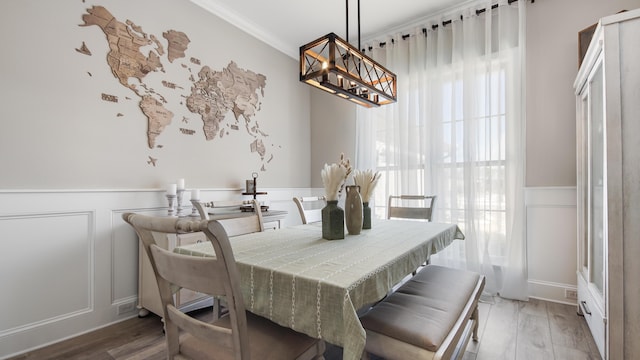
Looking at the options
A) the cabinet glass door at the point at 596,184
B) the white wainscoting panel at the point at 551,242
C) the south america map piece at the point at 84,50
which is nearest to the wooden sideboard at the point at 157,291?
the south america map piece at the point at 84,50

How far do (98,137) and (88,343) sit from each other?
136cm

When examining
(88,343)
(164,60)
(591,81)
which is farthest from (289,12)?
(88,343)

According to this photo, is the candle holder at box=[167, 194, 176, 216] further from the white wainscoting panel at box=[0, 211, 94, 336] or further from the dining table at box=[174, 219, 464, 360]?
the dining table at box=[174, 219, 464, 360]

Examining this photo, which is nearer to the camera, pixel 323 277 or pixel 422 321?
pixel 323 277

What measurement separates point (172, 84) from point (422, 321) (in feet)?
8.26

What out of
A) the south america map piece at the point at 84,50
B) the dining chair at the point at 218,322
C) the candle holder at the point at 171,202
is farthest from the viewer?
the candle holder at the point at 171,202

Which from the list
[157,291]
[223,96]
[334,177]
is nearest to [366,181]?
[334,177]

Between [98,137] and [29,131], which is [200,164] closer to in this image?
[98,137]

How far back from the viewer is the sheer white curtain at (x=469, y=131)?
2.52 metres

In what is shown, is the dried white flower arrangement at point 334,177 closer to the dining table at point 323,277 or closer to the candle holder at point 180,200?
the dining table at point 323,277

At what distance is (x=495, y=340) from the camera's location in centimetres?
184

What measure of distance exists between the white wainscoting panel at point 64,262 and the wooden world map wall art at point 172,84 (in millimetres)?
536

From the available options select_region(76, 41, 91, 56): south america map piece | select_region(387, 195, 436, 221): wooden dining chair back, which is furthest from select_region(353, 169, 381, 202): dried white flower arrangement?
select_region(76, 41, 91, 56): south america map piece

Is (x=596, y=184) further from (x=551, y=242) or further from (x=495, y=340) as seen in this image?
(x=495, y=340)
